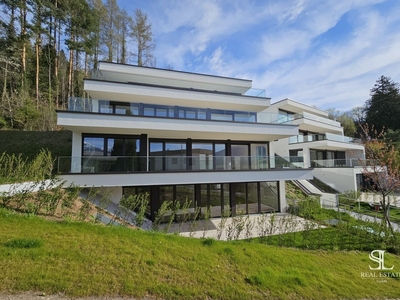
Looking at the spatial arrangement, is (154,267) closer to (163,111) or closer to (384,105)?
(163,111)

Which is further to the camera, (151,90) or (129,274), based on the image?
(151,90)

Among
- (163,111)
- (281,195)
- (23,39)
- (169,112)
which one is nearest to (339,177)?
(281,195)

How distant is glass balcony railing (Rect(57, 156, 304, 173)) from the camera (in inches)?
375

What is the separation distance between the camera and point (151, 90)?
12.5m

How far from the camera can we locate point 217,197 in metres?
13.5

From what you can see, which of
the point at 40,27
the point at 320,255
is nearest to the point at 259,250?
the point at 320,255

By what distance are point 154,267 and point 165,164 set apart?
7.04 meters

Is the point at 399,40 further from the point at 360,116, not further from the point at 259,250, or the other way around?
the point at 360,116

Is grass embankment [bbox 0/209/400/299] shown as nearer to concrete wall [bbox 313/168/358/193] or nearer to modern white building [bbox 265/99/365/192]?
modern white building [bbox 265/99/365/192]

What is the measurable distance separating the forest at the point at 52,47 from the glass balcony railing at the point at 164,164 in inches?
482

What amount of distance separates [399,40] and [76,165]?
17.6 metres

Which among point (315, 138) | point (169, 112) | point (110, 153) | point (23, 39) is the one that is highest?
point (23, 39)

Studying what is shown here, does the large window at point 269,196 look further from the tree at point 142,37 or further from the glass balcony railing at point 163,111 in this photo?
the tree at point 142,37

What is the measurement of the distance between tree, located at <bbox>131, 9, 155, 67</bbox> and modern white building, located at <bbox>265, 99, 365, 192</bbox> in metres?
18.2
